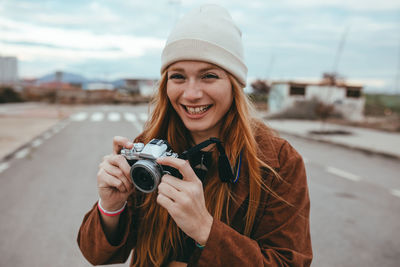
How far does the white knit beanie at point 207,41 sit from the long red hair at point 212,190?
9 centimetres

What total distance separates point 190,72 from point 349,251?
9.70ft

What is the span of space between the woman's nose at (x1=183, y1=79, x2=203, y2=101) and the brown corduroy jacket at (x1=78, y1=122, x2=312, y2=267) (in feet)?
1.12

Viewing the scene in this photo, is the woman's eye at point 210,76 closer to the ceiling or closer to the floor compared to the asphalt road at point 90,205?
closer to the ceiling

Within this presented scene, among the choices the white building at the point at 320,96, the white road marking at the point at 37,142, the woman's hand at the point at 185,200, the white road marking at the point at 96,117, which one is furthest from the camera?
the white building at the point at 320,96

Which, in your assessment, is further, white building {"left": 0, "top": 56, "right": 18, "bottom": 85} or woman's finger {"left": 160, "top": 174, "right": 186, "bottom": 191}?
white building {"left": 0, "top": 56, "right": 18, "bottom": 85}

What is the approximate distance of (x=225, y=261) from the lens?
1109 mm

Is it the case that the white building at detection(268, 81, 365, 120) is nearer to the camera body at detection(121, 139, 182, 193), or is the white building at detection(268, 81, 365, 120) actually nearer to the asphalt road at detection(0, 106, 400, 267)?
the asphalt road at detection(0, 106, 400, 267)

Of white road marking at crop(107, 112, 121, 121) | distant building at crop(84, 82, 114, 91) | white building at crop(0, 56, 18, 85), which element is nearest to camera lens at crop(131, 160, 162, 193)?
white road marking at crop(107, 112, 121, 121)

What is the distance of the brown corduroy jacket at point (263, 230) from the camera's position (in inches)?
43.7

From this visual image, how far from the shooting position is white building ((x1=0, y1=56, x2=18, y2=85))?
133 feet

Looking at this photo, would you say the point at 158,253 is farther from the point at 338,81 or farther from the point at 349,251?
the point at 338,81

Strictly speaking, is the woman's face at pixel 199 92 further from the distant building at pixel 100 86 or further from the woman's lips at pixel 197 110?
the distant building at pixel 100 86

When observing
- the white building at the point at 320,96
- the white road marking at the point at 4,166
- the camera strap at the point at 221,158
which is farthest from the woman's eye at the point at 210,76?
the white building at the point at 320,96

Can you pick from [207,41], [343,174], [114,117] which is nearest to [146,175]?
[207,41]
